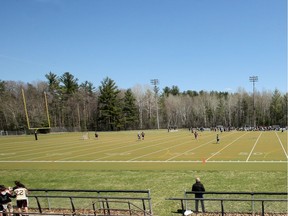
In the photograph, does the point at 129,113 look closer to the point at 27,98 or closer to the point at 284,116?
the point at 27,98

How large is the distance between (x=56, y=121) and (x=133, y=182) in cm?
9609

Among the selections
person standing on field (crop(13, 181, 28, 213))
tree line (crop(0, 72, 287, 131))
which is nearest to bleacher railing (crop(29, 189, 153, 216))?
person standing on field (crop(13, 181, 28, 213))

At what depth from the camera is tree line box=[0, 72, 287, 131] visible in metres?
99.4

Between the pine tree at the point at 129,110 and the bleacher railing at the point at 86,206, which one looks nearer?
the bleacher railing at the point at 86,206

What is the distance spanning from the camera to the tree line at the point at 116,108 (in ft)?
326

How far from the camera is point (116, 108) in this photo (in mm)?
105562

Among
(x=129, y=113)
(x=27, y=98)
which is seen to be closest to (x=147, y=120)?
(x=129, y=113)

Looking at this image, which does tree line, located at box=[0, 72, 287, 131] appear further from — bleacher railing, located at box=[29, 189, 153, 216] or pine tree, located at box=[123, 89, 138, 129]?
bleacher railing, located at box=[29, 189, 153, 216]

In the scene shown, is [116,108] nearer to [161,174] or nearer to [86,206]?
[161,174]

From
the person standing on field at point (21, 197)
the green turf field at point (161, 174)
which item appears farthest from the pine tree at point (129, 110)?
the person standing on field at point (21, 197)

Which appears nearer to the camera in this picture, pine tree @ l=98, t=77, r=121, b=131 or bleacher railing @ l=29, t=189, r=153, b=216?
bleacher railing @ l=29, t=189, r=153, b=216

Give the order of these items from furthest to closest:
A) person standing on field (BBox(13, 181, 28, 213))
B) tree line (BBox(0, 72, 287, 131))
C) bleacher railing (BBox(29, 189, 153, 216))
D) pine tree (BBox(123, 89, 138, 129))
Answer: pine tree (BBox(123, 89, 138, 129)) → tree line (BBox(0, 72, 287, 131)) → bleacher railing (BBox(29, 189, 153, 216)) → person standing on field (BBox(13, 181, 28, 213))

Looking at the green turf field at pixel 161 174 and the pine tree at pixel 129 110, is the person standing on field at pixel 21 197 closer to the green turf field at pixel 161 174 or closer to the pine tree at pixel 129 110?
the green turf field at pixel 161 174

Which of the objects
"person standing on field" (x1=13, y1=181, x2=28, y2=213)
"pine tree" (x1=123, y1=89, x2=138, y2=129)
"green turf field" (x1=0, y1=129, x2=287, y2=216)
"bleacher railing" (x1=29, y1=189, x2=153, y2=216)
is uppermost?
"pine tree" (x1=123, y1=89, x2=138, y2=129)
